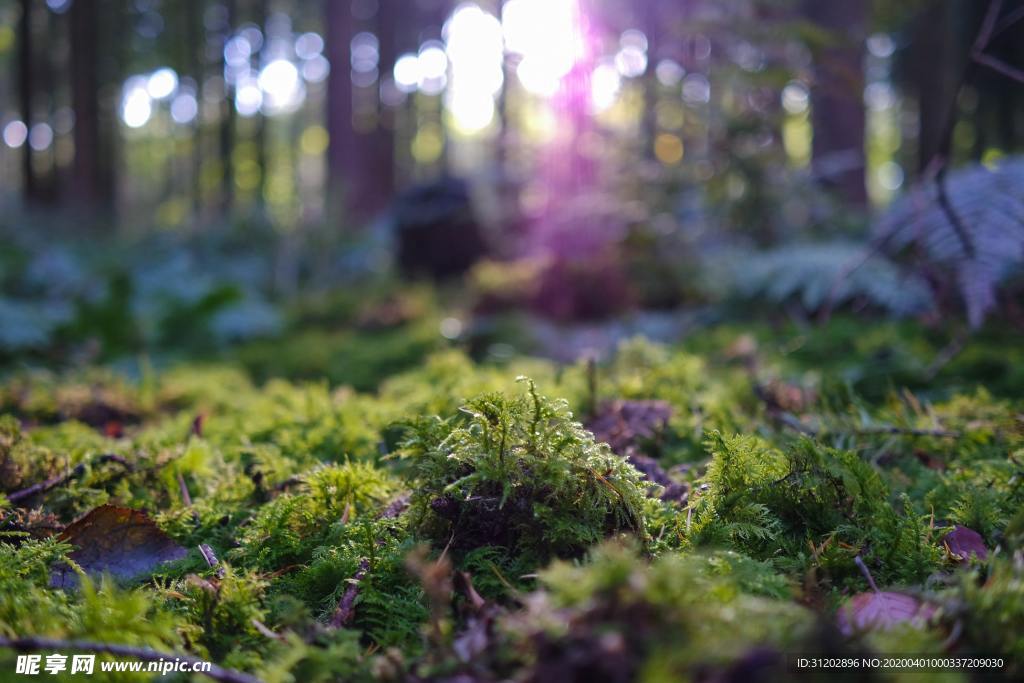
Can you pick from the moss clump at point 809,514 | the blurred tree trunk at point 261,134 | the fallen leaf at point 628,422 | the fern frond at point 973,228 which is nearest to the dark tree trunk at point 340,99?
the blurred tree trunk at point 261,134

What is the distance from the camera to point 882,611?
115 centimetres

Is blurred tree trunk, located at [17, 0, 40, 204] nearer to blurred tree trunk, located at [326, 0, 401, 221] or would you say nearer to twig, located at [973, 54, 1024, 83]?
blurred tree trunk, located at [326, 0, 401, 221]

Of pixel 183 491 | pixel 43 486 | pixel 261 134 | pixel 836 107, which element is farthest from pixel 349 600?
pixel 261 134

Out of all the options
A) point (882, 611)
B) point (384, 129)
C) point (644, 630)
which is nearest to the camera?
point (644, 630)

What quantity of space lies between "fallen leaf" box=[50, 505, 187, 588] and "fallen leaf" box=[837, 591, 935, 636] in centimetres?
128

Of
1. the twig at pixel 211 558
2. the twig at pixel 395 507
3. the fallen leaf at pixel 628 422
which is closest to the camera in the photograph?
the twig at pixel 211 558

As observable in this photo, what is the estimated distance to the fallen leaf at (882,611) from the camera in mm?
1082

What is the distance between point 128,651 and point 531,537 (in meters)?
0.66

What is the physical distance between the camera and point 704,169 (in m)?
5.66

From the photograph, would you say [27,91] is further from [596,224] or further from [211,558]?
[211,558]

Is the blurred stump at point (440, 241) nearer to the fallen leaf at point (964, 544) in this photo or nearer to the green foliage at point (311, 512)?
the green foliage at point (311, 512)

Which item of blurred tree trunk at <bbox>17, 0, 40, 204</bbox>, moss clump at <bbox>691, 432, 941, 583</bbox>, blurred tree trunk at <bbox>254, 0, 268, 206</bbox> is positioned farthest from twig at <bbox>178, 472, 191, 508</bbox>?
blurred tree trunk at <bbox>254, 0, 268, 206</bbox>

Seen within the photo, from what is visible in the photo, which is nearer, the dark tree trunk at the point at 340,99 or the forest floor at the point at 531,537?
the forest floor at the point at 531,537

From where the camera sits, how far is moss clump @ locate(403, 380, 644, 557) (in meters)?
1.33
